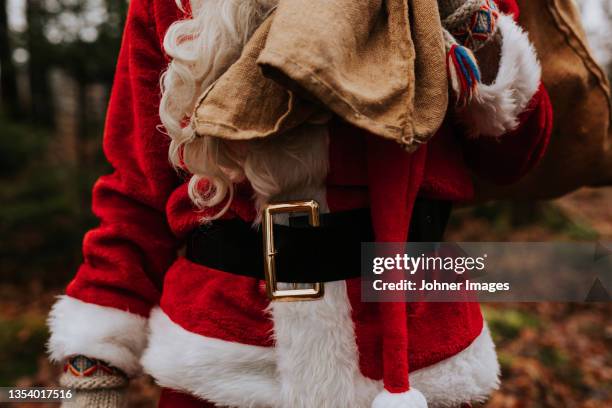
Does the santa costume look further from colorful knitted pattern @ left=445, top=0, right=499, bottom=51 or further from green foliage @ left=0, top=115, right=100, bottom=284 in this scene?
green foliage @ left=0, top=115, right=100, bottom=284

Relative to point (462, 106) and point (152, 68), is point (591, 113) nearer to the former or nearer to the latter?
point (462, 106)

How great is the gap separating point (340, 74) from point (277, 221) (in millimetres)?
336

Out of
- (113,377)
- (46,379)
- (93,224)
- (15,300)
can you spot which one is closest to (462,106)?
(113,377)

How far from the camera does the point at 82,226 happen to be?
217 inches

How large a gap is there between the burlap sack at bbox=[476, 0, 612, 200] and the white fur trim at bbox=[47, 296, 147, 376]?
100cm

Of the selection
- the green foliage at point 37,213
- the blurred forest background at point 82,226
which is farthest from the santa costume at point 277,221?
the green foliage at point 37,213

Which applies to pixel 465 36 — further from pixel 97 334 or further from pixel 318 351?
pixel 97 334

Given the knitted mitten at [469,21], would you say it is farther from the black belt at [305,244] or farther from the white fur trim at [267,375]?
the white fur trim at [267,375]

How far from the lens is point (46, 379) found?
3.94 meters

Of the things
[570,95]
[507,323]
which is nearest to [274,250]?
→ [570,95]

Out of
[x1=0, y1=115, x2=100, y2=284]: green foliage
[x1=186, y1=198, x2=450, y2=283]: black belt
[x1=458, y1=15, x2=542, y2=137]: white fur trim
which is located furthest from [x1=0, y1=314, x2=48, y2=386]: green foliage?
[x1=458, y1=15, x2=542, y2=137]: white fur trim

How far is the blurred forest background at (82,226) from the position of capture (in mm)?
3850

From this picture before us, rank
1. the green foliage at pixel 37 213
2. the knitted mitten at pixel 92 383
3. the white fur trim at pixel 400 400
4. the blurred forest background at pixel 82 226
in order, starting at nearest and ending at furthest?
1. the white fur trim at pixel 400 400
2. the knitted mitten at pixel 92 383
3. the blurred forest background at pixel 82 226
4. the green foliage at pixel 37 213

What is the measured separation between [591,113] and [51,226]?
5.48m
